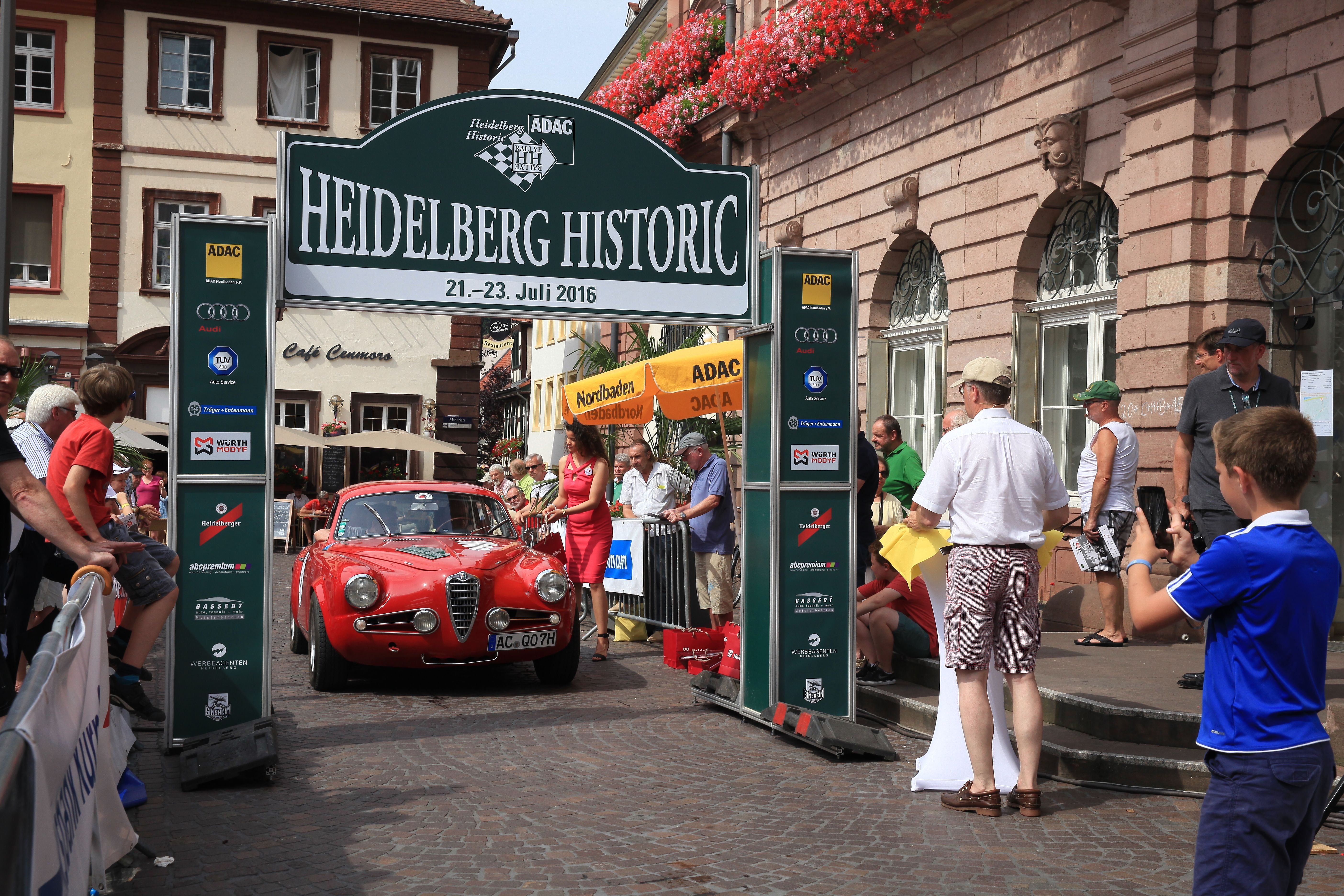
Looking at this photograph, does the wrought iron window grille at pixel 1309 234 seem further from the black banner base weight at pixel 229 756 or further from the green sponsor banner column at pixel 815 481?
the black banner base weight at pixel 229 756

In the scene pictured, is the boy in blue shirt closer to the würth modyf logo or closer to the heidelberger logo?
the würth modyf logo

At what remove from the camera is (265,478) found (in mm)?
7031

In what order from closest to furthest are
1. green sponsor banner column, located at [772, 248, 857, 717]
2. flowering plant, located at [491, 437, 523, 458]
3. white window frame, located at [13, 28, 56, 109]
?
green sponsor banner column, located at [772, 248, 857, 717], white window frame, located at [13, 28, 56, 109], flowering plant, located at [491, 437, 523, 458]

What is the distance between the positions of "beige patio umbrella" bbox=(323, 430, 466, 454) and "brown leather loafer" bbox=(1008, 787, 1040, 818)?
79.2 ft

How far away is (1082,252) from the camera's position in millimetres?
12438

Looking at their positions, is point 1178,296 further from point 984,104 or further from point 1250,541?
point 1250,541

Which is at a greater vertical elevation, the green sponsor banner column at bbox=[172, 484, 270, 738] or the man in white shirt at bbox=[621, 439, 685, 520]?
the man in white shirt at bbox=[621, 439, 685, 520]

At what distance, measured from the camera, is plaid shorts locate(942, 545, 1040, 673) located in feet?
18.8

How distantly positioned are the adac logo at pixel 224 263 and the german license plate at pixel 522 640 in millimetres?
3119

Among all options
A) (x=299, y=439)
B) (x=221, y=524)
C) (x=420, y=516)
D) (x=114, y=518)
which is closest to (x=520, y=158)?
(x=221, y=524)

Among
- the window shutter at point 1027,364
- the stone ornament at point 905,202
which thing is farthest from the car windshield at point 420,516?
the stone ornament at point 905,202

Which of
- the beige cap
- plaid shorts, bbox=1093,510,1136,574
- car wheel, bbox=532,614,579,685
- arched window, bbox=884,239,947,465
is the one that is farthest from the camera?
arched window, bbox=884,239,947,465

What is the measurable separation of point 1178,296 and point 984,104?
4.08 meters

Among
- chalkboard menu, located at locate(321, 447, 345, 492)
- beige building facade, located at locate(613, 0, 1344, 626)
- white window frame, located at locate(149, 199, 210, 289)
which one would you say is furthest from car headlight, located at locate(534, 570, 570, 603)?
white window frame, located at locate(149, 199, 210, 289)
